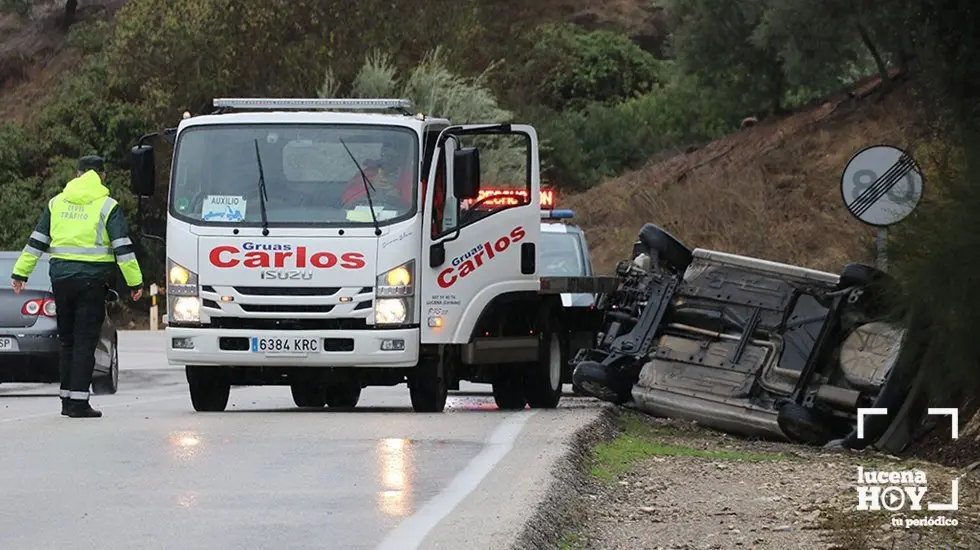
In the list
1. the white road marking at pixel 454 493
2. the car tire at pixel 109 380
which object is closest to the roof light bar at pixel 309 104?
the white road marking at pixel 454 493

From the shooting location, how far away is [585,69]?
66.8m

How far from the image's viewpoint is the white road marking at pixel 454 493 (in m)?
9.02

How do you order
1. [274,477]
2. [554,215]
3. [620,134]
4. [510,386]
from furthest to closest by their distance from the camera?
1. [620,134]
2. [554,215]
3. [510,386]
4. [274,477]

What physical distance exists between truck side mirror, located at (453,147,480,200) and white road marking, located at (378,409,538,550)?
6.41ft

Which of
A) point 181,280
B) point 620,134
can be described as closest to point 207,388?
point 181,280

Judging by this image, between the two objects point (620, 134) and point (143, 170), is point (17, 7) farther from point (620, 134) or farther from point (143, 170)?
point (143, 170)

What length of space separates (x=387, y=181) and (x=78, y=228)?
2377 mm

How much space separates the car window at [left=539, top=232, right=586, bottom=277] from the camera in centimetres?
2364

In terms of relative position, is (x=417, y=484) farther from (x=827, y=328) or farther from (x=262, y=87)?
(x=262, y=87)

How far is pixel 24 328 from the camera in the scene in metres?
20.6

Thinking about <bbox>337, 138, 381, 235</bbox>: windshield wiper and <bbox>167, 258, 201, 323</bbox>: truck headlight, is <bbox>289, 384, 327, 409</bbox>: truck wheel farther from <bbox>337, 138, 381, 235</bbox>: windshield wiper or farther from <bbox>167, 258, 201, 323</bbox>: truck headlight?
<bbox>337, 138, 381, 235</bbox>: windshield wiper

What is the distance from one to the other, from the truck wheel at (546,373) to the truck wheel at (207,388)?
8.64 ft

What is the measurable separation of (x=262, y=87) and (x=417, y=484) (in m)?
42.8

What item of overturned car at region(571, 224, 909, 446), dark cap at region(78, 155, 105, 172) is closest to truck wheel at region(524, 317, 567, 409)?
overturned car at region(571, 224, 909, 446)
